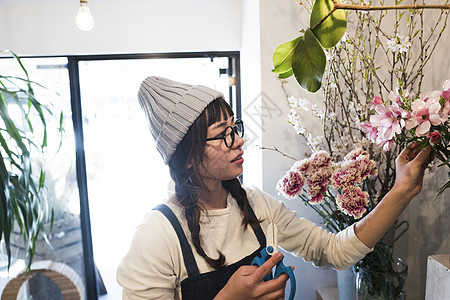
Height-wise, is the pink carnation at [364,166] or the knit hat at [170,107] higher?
the knit hat at [170,107]

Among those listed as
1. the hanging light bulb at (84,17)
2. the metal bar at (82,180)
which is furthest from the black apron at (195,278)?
the metal bar at (82,180)

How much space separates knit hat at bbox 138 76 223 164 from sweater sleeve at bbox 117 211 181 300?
0.22 m

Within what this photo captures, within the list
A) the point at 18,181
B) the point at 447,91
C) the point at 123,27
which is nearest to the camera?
the point at 447,91

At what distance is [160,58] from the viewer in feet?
6.21

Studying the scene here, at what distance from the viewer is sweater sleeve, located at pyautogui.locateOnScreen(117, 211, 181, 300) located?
3.00ft

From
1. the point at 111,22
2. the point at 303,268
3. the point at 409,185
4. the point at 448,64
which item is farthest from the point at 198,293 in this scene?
the point at 111,22

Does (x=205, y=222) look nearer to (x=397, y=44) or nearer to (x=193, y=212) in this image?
(x=193, y=212)

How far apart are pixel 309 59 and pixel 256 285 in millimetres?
565

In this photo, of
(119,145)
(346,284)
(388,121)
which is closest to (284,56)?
(388,121)

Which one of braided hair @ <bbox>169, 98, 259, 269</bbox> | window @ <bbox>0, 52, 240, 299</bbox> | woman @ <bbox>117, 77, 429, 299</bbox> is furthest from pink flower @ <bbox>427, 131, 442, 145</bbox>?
window @ <bbox>0, 52, 240, 299</bbox>

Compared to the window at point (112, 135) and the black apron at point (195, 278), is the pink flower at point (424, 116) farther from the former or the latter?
the window at point (112, 135)

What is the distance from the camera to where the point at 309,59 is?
0.56 metres

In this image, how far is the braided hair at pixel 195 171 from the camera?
990mm

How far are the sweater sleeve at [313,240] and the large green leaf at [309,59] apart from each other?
640 millimetres
